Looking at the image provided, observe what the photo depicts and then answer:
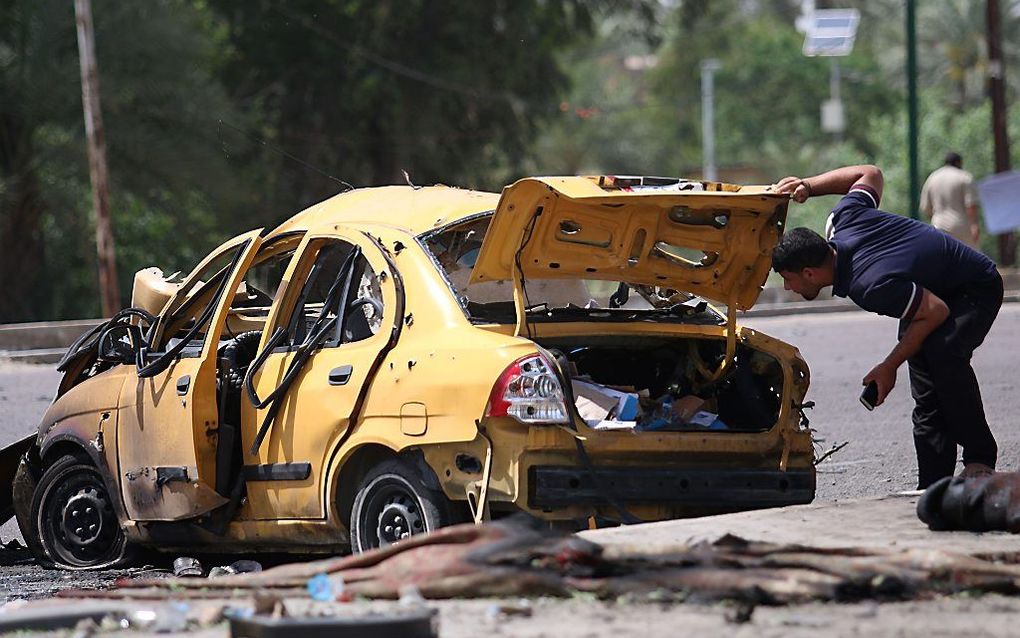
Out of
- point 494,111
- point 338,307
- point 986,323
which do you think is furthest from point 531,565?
point 494,111

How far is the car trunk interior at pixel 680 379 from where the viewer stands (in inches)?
290

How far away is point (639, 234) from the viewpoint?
7.39 m

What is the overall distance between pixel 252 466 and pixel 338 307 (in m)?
0.80

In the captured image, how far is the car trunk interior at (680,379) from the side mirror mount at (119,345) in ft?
6.70

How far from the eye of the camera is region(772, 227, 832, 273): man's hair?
7.57 meters

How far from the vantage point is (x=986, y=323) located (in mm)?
7805

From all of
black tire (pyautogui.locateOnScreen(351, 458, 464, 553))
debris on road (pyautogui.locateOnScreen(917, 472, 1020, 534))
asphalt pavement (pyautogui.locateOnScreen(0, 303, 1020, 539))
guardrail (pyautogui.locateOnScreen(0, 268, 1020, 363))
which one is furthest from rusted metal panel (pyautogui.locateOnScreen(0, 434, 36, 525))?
guardrail (pyautogui.locateOnScreen(0, 268, 1020, 363))

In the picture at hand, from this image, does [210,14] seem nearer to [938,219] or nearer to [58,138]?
[58,138]

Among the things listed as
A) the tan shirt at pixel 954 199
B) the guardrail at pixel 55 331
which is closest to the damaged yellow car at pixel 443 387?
the guardrail at pixel 55 331

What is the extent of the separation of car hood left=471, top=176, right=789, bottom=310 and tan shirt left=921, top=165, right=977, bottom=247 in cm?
1348

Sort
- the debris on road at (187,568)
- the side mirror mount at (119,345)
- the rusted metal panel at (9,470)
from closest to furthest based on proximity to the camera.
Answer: the debris on road at (187,568) < the side mirror mount at (119,345) < the rusted metal panel at (9,470)

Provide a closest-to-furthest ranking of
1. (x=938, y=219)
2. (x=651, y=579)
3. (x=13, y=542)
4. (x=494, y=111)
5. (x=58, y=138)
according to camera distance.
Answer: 1. (x=651, y=579)
2. (x=13, y=542)
3. (x=938, y=219)
4. (x=58, y=138)
5. (x=494, y=111)

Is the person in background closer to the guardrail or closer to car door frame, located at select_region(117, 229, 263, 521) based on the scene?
the guardrail

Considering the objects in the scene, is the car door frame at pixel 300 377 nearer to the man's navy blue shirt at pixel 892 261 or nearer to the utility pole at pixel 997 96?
the man's navy blue shirt at pixel 892 261
